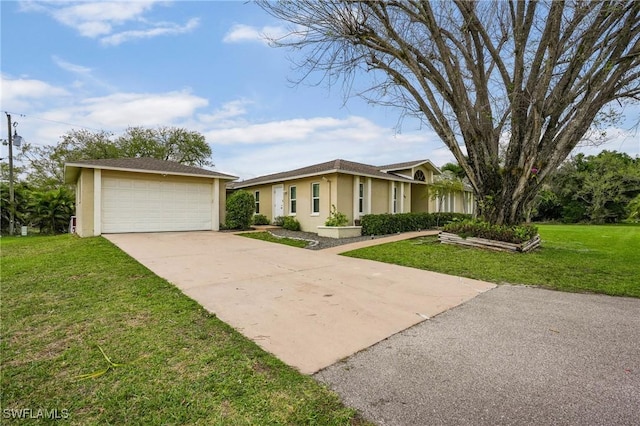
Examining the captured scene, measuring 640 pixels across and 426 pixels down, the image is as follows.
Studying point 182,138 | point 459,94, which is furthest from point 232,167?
point 459,94

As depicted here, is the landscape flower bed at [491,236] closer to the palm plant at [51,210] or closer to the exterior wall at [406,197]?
the exterior wall at [406,197]

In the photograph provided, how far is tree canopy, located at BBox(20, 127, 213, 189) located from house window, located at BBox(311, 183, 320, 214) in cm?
1900

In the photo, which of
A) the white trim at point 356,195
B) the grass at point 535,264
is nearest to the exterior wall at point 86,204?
the grass at point 535,264

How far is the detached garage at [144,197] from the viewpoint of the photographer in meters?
11.9

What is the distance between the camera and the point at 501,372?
2520mm

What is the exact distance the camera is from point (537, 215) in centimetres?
3369

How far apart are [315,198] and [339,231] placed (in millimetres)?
Answer: 2748

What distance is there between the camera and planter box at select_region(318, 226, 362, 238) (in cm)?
1256

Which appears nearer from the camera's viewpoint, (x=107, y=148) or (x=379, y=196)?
(x=379, y=196)

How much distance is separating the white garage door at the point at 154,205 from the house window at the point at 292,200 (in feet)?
12.9

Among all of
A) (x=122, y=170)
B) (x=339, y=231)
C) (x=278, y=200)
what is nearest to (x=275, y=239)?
(x=339, y=231)

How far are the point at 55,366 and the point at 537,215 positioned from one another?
1591 inches

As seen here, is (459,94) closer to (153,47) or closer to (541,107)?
(541,107)

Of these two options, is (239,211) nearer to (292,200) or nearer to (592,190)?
(292,200)
